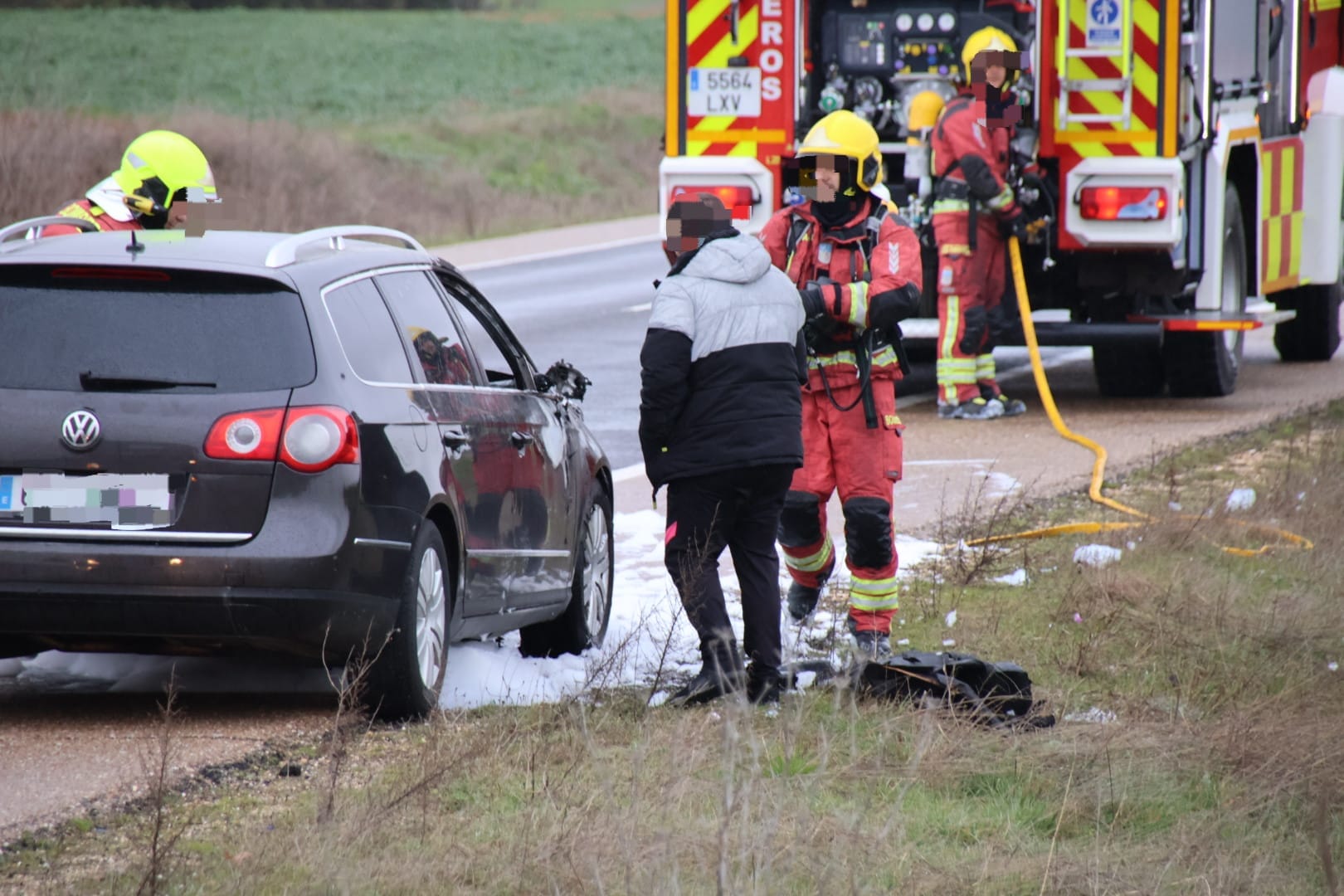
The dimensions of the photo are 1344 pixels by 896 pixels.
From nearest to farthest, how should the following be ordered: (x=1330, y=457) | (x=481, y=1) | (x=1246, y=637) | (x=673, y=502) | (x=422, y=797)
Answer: (x=422, y=797)
(x=673, y=502)
(x=1246, y=637)
(x=1330, y=457)
(x=481, y=1)

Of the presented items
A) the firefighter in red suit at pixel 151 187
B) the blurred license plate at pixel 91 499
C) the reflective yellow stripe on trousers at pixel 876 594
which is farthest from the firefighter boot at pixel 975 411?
the blurred license plate at pixel 91 499

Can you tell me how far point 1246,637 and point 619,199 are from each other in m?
29.5

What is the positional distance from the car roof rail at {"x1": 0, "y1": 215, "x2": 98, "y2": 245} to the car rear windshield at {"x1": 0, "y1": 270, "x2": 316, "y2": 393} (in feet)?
1.61

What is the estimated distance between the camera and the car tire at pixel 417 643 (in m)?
5.72

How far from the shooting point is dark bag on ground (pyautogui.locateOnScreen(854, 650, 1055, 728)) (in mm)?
5770

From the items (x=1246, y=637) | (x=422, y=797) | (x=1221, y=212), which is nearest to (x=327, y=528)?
(x=422, y=797)

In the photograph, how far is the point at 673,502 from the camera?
6.11m

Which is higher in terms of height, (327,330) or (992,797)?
(327,330)

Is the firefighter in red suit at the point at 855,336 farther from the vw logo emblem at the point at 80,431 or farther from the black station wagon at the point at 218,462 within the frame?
the vw logo emblem at the point at 80,431

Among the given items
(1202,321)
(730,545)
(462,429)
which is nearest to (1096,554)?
(730,545)

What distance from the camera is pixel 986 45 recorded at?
1187 centimetres

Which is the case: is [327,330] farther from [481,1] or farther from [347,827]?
[481,1]

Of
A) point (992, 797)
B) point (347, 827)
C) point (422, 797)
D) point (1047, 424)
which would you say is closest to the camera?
point (347, 827)

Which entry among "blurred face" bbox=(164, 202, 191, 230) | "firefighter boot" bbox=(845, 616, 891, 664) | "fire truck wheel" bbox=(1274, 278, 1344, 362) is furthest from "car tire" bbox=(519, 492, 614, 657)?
"fire truck wheel" bbox=(1274, 278, 1344, 362)
